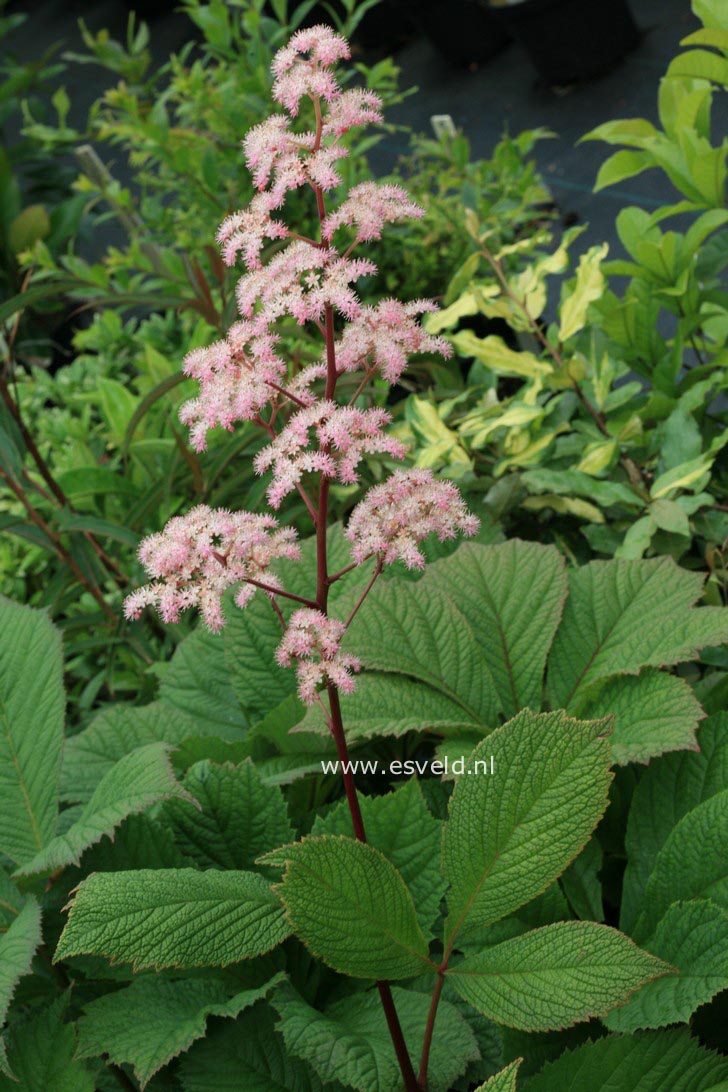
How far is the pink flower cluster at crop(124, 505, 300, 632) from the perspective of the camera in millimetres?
612

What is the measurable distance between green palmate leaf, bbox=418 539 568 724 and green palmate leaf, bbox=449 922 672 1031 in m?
0.25

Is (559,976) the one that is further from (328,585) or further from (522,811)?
(328,585)

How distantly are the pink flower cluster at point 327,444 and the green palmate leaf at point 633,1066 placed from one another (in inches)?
15.0

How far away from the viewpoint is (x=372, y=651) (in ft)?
2.83

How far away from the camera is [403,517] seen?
630 millimetres

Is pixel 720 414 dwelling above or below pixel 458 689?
below

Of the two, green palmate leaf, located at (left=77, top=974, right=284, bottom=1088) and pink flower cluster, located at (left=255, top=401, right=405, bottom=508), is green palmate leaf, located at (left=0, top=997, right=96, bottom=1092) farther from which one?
pink flower cluster, located at (left=255, top=401, right=405, bottom=508)

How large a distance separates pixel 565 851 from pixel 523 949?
70 millimetres

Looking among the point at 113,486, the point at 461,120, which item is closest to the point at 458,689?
the point at 113,486

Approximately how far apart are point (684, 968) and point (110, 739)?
0.53m

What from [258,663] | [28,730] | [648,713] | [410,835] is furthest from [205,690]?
[648,713]

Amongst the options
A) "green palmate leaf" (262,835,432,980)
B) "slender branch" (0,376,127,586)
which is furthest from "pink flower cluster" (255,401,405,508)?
"slender branch" (0,376,127,586)

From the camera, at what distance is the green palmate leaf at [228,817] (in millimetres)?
791

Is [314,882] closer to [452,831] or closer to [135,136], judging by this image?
[452,831]
